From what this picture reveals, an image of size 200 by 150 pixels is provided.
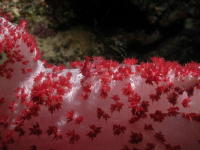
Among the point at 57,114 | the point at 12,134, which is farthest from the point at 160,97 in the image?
the point at 12,134

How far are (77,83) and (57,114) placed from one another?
36 centimetres

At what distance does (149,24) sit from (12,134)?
13.4 ft

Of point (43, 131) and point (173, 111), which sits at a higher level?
point (173, 111)

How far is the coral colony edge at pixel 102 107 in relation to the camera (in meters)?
2.18

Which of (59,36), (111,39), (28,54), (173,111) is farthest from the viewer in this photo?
(111,39)

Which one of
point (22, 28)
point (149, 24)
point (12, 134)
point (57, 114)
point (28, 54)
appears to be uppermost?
point (149, 24)

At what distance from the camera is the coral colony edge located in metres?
2.18

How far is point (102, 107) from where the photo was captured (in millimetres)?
2273

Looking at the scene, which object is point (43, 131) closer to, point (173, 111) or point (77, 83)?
point (77, 83)

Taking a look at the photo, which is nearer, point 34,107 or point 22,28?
point 34,107

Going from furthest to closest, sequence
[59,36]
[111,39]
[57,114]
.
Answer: [111,39]
[59,36]
[57,114]

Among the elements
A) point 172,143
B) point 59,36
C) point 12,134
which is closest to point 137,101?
point 172,143

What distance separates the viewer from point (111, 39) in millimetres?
5465

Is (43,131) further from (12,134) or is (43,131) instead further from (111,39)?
(111,39)
